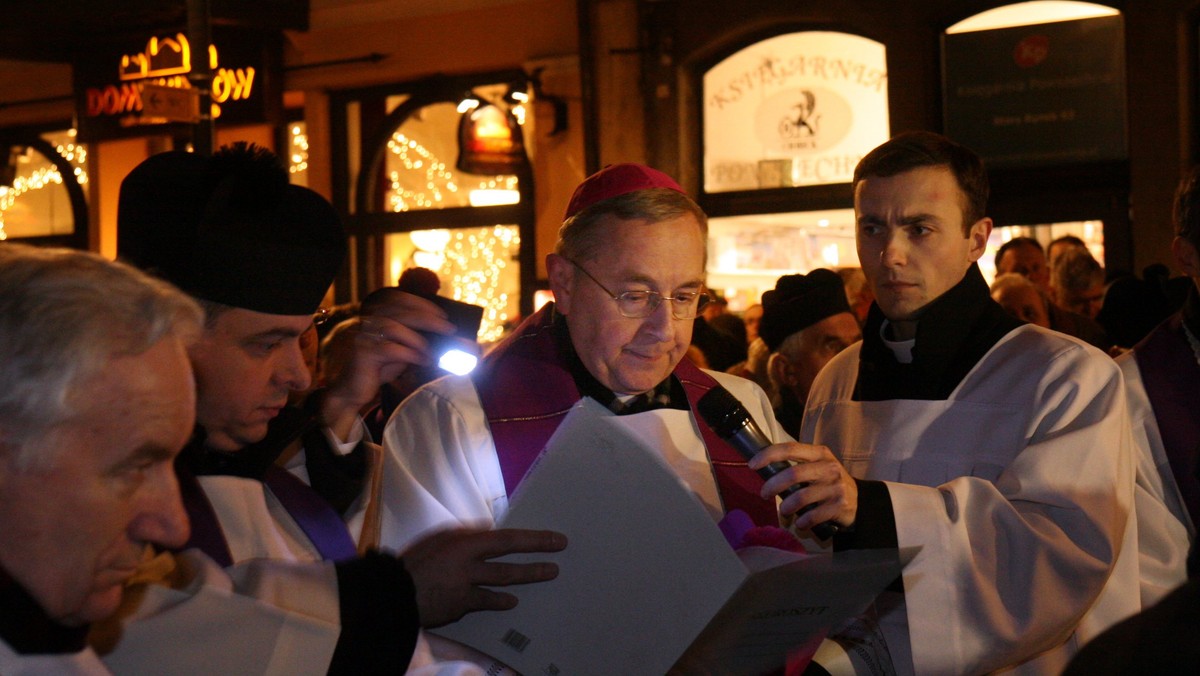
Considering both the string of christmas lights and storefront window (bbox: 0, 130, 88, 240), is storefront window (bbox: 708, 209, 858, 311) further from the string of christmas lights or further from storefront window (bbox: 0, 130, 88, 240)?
storefront window (bbox: 0, 130, 88, 240)

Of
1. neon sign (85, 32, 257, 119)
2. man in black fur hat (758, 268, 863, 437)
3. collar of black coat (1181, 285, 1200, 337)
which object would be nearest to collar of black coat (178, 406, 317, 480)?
collar of black coat (1181, 285, 1200, 337)

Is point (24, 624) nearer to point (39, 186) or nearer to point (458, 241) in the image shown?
point (458, 241)

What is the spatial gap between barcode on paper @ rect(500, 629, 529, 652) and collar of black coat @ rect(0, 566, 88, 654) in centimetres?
92

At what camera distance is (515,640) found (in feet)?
8.30

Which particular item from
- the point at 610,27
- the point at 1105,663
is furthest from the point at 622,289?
the point at 610,27

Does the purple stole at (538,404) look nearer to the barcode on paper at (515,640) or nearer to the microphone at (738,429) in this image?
the microphone at (738,429)

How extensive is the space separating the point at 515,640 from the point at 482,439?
685 millimetres

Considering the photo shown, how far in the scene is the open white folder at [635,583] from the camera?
2.30m

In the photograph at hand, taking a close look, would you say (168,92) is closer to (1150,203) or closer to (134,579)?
(134,579)

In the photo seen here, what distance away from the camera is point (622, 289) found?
3.13 meters

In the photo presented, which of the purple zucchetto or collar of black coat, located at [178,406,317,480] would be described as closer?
collar of black coat, located at [178,406,317,480]

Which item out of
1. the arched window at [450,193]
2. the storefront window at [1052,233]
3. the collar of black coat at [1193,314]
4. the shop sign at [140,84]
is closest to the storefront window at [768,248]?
the storefront window at [1052,233]

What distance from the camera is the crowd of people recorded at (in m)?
1.83

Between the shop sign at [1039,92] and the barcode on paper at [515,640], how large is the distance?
909 cm
